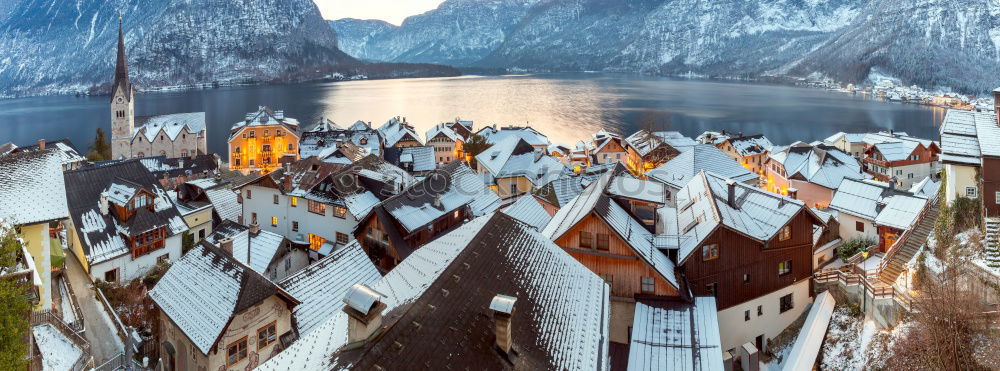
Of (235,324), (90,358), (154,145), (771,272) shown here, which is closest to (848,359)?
(771,272)

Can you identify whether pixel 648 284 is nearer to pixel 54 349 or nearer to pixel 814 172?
pixel 54 349

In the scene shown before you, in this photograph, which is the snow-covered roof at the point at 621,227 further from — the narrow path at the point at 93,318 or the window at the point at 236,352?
the narrow path at the point at 93,318

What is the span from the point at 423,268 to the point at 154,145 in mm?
78439

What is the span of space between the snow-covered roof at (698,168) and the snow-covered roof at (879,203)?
25.9 ft

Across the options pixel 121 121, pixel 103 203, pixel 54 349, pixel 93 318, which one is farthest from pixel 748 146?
pixel 121 121

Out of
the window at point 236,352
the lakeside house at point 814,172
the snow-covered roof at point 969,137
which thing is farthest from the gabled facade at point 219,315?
the lakeside house at point 814,172

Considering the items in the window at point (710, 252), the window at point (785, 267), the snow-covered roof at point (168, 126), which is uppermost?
the snow-covered roof at point (168, 126)

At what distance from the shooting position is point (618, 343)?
63.6 ft

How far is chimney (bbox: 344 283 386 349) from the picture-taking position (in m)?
8.66

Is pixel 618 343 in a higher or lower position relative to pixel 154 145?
lower

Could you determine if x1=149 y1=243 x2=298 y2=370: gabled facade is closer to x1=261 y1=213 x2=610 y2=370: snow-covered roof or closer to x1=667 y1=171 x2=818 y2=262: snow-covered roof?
x1=261 y1=213 x2=610 y2=370: snow-covered roof

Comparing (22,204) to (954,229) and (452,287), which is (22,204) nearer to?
(452,287)

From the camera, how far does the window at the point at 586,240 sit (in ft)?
65.8

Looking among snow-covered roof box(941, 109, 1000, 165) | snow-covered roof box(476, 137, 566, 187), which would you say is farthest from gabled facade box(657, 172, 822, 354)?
snow-covered roof box(476, 137, 566, 187)
